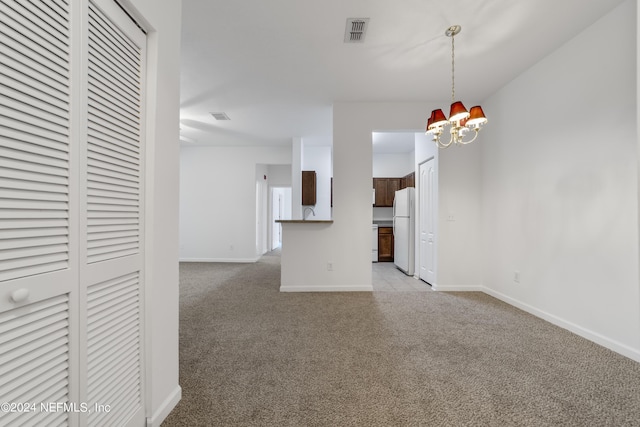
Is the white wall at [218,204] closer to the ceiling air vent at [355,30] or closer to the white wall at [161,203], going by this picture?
the ceiling air vent at [355,30]

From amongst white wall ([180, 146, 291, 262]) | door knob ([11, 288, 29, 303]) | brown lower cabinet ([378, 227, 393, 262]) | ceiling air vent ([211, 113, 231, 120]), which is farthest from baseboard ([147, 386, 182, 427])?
brown lower cabinet ([378, 227, 393, 262])

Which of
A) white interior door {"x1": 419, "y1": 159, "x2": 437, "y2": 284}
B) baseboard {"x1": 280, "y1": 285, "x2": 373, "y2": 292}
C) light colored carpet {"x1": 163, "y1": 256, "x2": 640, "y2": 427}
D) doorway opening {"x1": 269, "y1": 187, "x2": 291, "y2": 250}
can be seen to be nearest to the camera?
light colored carpet {"x1": 163, "y1": 256, "x2": 640, "y2": 427}

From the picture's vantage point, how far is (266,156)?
7074 millimetres

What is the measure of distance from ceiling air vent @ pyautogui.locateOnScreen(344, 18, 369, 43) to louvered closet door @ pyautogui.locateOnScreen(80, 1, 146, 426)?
1781 millimetres

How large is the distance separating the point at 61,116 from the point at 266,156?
6.24 m

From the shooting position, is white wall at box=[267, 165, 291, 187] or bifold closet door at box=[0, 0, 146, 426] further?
white wall at box=[267, 165, 291, 187]

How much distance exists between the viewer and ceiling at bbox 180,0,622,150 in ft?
7.72

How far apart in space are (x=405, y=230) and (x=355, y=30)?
391 centimetres

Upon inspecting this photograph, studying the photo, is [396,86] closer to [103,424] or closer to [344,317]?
[344,317]

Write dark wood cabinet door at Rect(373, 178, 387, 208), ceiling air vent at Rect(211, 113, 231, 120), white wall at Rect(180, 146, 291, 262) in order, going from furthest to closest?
dark wood cabinet door at Rect(373, 178, 387, 208) < white wall at Rect(180, 146, 291, 262) < ceiling air vent at Rect(211, 113, 231, 120)

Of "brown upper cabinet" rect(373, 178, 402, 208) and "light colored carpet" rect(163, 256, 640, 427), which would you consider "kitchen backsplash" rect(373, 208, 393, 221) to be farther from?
"light colored carpet" rect(163, 256, 640, 427)

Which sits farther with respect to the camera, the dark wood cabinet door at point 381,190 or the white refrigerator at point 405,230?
the dark wood cabinet door at point 381,190

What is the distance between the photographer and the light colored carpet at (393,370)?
1.55 m

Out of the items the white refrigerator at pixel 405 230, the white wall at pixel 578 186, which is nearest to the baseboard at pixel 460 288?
the white wall at pixel 578 186
